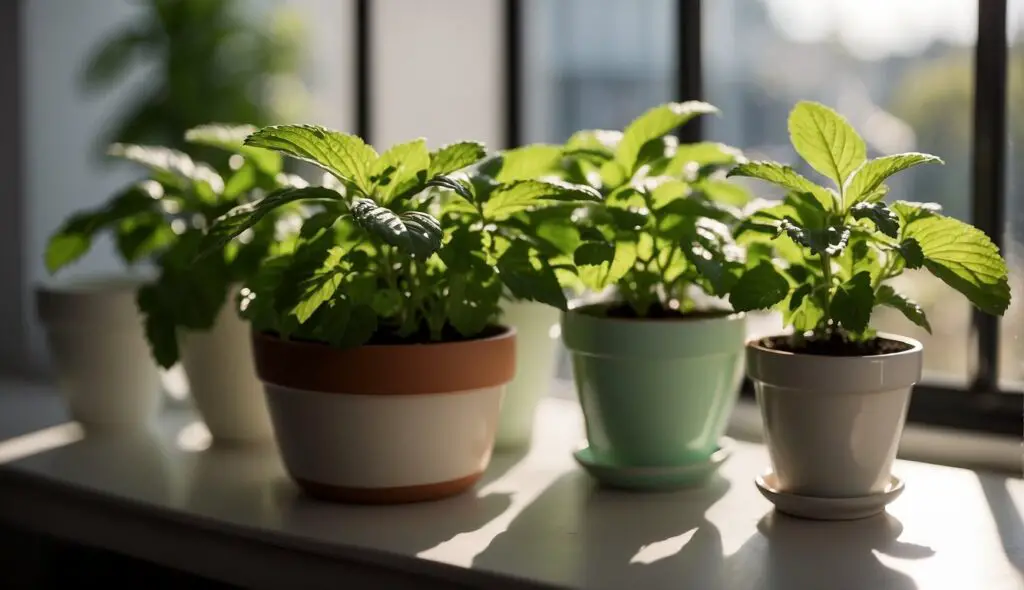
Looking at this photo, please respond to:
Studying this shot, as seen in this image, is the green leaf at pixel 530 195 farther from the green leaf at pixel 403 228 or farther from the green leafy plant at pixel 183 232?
the green leafy plant at pixel 183 232

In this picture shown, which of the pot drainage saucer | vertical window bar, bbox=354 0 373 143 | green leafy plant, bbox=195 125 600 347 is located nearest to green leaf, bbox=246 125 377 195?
green leafy plant, bbox=195 125 600 347

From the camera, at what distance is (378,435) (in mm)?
1097

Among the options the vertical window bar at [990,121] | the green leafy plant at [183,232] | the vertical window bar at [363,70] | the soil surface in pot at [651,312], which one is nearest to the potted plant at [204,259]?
the green leafy plant at [183,232]

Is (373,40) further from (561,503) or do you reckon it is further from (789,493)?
(789,493)

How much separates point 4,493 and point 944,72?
5.26ft

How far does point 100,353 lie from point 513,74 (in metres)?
0.78

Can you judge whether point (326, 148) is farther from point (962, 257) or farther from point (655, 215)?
point (962, 257)

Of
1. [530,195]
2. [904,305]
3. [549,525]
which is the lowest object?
[549,525]

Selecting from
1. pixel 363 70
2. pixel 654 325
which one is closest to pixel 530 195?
pixel 654 325

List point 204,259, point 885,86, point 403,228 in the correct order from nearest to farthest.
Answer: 1. point 403,228
2. point 204,259
3. point 885,86

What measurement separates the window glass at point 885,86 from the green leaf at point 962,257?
365 millimetres

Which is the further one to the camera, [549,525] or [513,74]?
[513,74]

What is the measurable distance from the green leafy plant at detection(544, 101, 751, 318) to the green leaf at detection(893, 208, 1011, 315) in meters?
0.17

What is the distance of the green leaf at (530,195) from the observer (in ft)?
3.38
